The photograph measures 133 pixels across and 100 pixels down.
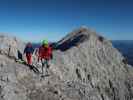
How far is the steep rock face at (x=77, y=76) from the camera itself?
2661 cm

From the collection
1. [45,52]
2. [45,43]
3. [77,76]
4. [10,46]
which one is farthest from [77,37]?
[45,43]

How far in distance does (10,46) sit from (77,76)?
Answer: 29.9 metres

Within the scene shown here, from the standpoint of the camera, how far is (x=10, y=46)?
3891cm

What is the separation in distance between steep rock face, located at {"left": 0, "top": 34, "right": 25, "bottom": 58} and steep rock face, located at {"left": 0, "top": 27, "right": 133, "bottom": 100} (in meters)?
4.13

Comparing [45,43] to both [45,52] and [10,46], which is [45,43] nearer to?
[45,52]

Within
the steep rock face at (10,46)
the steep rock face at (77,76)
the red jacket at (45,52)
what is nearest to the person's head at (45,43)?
the red jacket at (45,52)

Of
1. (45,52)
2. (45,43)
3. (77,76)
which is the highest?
(45,43)

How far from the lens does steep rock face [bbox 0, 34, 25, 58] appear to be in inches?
1438

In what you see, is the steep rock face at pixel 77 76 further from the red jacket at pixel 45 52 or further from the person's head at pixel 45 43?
the person's head at pixel 45 43

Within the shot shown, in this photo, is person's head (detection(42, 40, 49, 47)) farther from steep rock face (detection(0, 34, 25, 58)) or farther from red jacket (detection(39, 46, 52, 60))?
steep rock face (detection(0, 34, 25, 58))

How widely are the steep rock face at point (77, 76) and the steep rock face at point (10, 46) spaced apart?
4.13m

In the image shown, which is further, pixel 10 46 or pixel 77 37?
pixel 77 37

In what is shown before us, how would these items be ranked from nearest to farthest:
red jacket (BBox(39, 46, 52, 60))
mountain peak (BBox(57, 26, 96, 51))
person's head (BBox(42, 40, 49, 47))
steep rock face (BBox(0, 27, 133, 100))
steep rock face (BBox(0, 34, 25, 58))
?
1. steep rock face (BBox(0, 27, 133, 100))
2. person's head (BBox(42, 40, 49, 47))
3. red jacket (BBox(39, 46, 52, 60))
4. steep rock face (BBox(0, 34, 25, 58))
5. mountain peak (BBox(57, 26, 96, 51))

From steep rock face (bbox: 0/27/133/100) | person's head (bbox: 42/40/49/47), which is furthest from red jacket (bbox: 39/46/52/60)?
steep rock face (bbox: 0/27/133/100)
